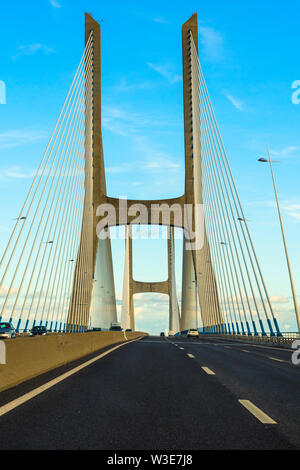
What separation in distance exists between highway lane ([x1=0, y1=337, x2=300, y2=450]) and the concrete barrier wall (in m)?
0.67

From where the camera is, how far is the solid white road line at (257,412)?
6.01 meters

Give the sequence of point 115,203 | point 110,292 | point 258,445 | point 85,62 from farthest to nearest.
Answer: point 110,292, point 115,203, point 85,62, point 258,445

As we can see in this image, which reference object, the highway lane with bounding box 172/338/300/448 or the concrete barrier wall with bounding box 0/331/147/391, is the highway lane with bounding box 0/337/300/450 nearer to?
the highway lane with bounding box 172/338/300/448

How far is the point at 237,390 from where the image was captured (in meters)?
8.66

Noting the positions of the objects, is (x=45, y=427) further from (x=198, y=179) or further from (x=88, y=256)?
(x=198, y=179)

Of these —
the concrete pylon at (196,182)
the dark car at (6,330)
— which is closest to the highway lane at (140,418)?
the dark car at (6,330)

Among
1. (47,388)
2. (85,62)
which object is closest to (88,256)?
(85,62)

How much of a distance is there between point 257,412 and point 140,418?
1.37 meters

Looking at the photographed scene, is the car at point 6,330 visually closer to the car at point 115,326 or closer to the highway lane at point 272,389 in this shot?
the highway lane at point 272,389

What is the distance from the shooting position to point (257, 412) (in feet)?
21.5

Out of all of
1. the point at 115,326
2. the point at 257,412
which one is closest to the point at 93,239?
the point at 115,326

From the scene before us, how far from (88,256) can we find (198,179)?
38.0 ft

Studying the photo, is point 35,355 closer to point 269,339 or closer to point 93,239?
point 269,339
